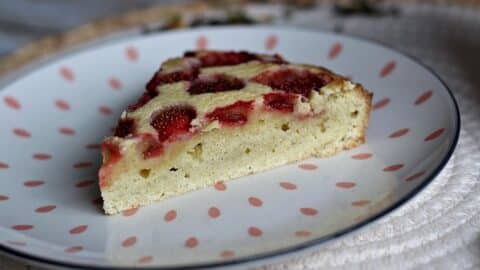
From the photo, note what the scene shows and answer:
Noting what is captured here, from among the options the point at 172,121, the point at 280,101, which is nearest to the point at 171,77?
the point at 172,121

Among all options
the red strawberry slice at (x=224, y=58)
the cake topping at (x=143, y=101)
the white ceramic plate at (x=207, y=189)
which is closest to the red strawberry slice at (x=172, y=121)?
the cake topping at (x=143, y=101)

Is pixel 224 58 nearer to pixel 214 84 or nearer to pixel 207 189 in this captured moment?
pixel 214 84

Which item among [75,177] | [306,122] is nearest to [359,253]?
[306,122]

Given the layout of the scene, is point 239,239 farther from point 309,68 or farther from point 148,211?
point 309,68

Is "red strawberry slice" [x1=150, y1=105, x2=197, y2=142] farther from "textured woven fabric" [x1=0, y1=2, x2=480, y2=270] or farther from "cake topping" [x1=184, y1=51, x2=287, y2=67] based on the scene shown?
"textured woven fabric" [x1=0, y1=2, x2=480, y2=270]

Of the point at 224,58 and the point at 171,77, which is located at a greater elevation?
the point at 224,58

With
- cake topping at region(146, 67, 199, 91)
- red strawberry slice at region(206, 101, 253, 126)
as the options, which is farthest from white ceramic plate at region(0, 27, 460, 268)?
cake topping at region(146, 67, 199, 91)
